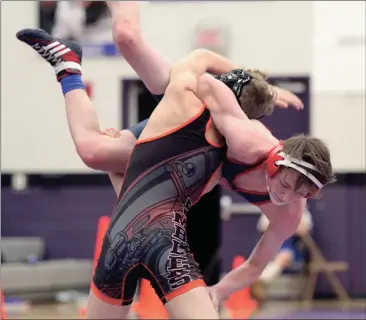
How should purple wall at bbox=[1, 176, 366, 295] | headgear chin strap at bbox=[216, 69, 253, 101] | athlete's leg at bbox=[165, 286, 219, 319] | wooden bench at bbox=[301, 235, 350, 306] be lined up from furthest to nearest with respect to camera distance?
purple wall at bbox=[1, 176, 366, 295] < wooden bench at bbox=[301, 235, 350, 306] < headgear chin strap at bbox=[216, 69, 253, 101] < athlete's leg at bbox=[165, 286, 219, 319]

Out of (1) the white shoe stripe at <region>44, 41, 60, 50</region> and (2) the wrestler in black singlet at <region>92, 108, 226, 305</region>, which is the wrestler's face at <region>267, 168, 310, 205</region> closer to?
(2) the wrestler in black singlet at <region>92, 108, 226, 305</region>

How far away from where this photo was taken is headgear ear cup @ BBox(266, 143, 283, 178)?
9.44ft

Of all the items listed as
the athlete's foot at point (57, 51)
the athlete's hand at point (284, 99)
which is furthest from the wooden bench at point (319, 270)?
the athlete's foot at point (57, 51)

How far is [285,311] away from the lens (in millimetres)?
7562

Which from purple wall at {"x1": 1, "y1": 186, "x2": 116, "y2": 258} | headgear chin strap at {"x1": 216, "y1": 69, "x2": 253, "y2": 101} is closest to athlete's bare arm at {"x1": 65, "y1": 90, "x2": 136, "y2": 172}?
headgear chin strap at {"x1": 216, "y1": 69, "x2": 253, "y2": 101}

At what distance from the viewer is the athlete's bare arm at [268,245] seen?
3.24 meters

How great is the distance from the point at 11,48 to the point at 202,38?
102 inches

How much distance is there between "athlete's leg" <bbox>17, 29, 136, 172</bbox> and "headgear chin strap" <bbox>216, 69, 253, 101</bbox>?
57 cm

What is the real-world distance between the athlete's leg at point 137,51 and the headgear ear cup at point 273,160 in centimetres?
67

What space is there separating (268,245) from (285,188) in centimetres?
48

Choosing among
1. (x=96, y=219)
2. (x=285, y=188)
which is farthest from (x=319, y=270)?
(x=285, y=188)

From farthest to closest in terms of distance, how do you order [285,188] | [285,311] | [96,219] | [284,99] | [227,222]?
[96,219] < [227,222] < [285,311] < [284,99] < [285,188]

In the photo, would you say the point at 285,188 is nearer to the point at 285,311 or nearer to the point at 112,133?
the point at 112,133

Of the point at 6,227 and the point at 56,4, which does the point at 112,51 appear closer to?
the point at 56,4
